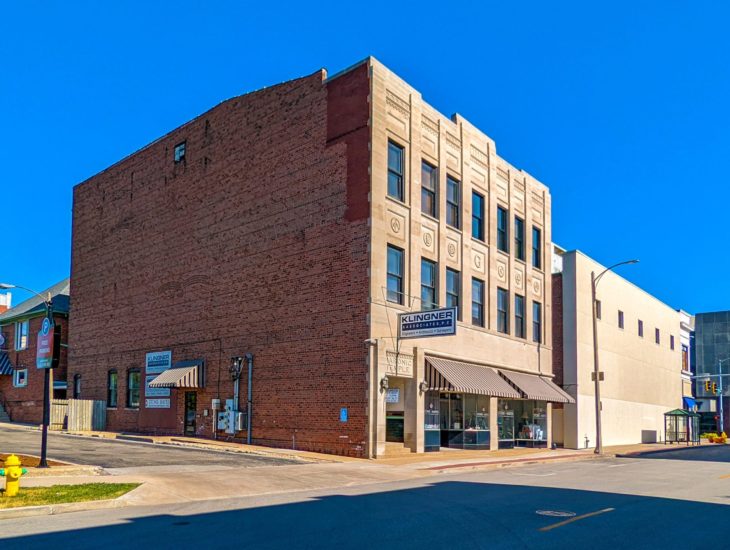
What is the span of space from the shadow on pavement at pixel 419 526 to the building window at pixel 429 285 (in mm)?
15263

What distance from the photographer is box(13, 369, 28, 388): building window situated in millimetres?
47578

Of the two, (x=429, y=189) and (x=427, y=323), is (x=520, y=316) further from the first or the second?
(x=427, y=323)

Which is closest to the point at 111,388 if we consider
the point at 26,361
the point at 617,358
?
the point at 26,361

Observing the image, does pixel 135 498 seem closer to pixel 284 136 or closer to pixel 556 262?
pixel 284 136

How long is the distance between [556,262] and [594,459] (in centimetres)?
1659

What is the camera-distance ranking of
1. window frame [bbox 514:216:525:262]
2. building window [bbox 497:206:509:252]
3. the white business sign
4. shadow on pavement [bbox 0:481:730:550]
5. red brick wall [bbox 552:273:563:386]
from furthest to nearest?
red brick wall [bbox 552:273:563:386]
window frame [bbox 514:216:525:262]
building window [bbox 497:206:509:252]
the white business sign
shadow on pavement [bbox 0:481:730:550]

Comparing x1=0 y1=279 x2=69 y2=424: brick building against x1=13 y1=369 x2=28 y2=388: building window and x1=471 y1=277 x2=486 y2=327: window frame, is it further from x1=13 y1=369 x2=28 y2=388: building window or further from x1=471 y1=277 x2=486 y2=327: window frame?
x1=471 y1=277 x2=486 y2=327: window frame

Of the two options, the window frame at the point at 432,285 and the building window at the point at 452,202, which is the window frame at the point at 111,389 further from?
the building window at the point at 452,202

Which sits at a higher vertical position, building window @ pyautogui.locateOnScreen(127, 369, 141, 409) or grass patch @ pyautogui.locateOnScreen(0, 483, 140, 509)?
building window @ pyautogui.locateOnScreen(127, 369, 141, 409)

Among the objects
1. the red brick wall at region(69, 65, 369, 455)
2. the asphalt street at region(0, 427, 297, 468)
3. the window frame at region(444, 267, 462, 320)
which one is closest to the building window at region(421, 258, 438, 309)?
the window frame at region(444, 267, 462, 320)

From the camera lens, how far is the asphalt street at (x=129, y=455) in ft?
70.8

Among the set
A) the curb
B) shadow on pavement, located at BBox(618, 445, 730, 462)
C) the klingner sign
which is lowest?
shadow on pavement, located at BBox(618, 445, 730, 462)

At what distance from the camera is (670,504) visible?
15.3m

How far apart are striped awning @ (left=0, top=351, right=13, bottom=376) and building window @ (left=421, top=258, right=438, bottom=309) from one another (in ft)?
103
